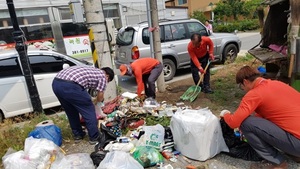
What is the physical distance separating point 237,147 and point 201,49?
2.98 meters

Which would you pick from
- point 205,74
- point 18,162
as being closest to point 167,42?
point 205,74

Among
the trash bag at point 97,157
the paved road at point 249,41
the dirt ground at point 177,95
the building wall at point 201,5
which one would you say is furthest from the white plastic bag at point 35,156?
the building wall at point 201,5

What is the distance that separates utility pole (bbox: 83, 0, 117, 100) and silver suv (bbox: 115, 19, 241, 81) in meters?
1.99

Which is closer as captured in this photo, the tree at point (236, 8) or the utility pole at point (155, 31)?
the utility pole at point (155, 31)

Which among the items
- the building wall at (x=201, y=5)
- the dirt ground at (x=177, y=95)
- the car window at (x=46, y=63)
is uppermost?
the building wall at (x=201, y=5)

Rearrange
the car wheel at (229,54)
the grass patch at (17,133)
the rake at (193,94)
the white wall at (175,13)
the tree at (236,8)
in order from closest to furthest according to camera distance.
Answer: the grass patch at (17,133) < the rake at (193,94) < the car wheel at (229,54) < the white wall at (175,13) < the tree at (236,8)

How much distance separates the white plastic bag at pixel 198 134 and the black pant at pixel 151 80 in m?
2.00

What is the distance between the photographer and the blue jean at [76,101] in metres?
3.34

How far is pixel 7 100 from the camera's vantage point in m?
5.12

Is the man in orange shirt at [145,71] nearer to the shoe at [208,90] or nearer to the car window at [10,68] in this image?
the shoe at [208,90]

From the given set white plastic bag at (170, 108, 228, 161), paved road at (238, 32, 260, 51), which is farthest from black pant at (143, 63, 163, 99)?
paved road at (238, 32, 260, 51)

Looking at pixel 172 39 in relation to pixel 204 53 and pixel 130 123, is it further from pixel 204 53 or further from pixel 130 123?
pixel 130 123

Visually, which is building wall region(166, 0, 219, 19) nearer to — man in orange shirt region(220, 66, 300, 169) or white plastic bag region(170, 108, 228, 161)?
white plastic bag region(170, 108, 228, 161)

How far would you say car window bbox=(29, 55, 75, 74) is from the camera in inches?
213
